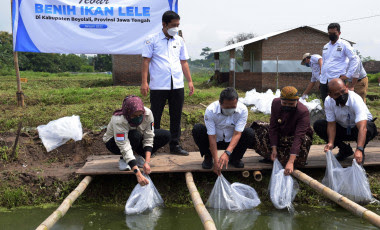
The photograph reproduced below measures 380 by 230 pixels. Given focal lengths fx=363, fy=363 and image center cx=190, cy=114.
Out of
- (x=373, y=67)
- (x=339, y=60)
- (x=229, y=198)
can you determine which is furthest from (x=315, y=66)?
(x=373, y=67)

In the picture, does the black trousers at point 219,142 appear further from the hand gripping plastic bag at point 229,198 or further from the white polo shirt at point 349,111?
the white polo shirt at point 349,111

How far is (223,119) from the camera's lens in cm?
372

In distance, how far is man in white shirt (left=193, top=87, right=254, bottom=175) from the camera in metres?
3.52

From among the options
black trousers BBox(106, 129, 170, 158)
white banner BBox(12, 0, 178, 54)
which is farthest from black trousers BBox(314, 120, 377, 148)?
white banner BBox(12, 0, 178, 54)

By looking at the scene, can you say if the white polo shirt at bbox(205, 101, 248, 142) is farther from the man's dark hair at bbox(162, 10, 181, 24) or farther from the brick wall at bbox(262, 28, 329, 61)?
the brick wall at bbox(262, 28, 329, 61)

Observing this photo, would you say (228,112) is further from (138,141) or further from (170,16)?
(170,16)

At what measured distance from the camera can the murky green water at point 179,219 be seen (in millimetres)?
3361

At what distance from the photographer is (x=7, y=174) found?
13.4 feet

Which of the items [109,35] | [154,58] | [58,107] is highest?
[109,35]

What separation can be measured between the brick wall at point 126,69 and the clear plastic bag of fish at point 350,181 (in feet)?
44.0

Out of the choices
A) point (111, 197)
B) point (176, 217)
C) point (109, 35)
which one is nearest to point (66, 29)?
point (109, 35)

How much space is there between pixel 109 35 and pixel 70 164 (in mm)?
2749

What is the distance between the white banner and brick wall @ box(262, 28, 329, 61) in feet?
29.6

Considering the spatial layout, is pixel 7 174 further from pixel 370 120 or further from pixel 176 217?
pixel 370 120
